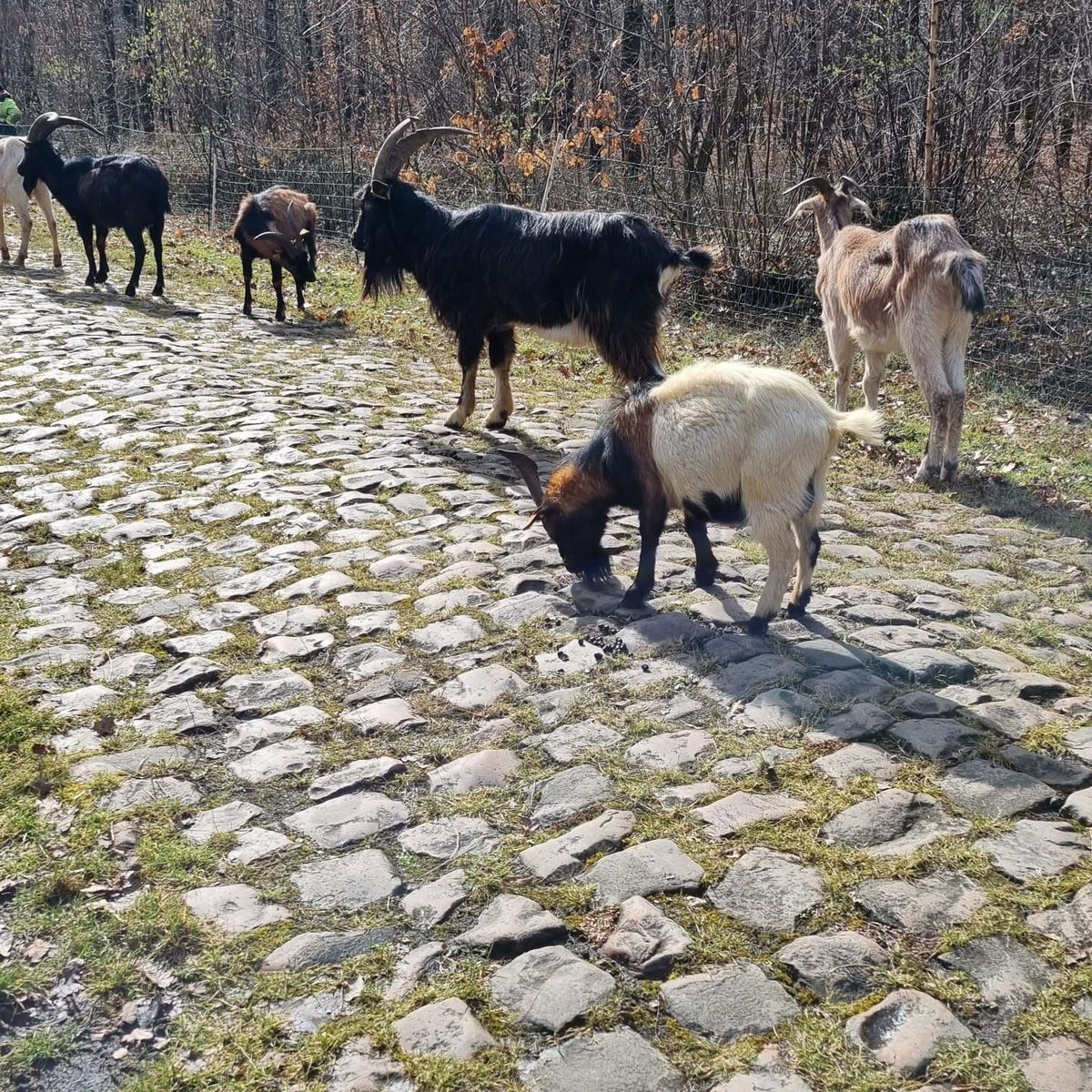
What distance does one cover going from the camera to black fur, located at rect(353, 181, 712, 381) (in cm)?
780

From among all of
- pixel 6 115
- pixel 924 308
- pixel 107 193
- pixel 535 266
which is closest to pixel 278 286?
pixel 107 193

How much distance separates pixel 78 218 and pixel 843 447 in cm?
1056

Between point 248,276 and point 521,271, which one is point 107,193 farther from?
point 521,271

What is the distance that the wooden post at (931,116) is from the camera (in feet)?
33.3

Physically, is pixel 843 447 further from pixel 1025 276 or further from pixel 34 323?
pixel 34 323

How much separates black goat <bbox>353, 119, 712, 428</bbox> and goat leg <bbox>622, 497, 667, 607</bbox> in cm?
308

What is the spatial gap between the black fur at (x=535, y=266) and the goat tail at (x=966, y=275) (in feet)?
5.12

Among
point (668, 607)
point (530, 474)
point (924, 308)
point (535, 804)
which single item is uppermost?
point (924, 308)

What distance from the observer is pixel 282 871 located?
3.37 m

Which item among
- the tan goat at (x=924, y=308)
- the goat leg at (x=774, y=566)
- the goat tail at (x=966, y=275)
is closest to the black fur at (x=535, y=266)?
the tan goat at (x=924, y=308)

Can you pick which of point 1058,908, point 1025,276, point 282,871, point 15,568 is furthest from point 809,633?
point 1025,276

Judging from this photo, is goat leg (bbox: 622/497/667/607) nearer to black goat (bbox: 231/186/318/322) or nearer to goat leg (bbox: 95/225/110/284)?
black goat (bbox: 231/186/318/322)

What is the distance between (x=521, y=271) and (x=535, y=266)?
0.13 m

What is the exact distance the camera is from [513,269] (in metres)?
8.16
